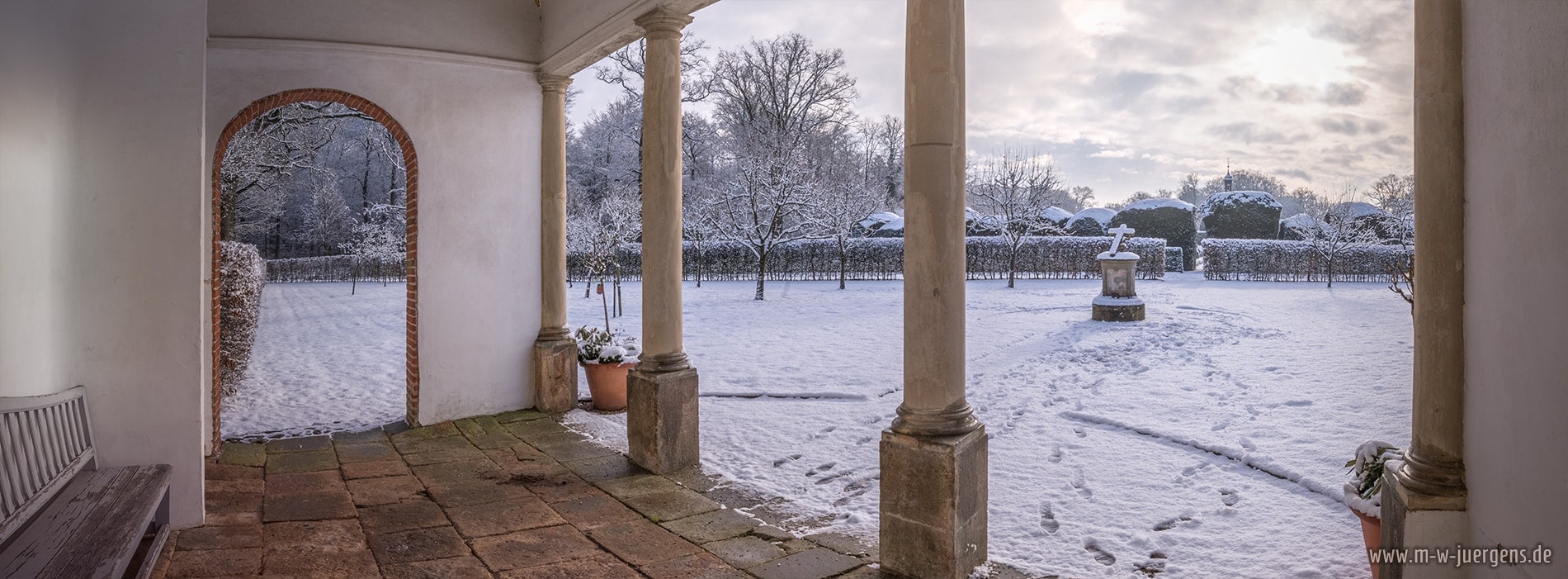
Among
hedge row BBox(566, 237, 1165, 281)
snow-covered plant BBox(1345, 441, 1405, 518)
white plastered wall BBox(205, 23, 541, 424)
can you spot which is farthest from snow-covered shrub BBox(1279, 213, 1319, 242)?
white plastered wall BBox(205, 23, 541, 424)

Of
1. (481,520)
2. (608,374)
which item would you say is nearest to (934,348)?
(481,520)

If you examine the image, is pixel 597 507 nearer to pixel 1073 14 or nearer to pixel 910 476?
pixel 910 476

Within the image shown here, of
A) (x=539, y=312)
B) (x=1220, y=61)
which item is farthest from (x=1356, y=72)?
(x=1220, y=61)

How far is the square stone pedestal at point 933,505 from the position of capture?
11.0 ft

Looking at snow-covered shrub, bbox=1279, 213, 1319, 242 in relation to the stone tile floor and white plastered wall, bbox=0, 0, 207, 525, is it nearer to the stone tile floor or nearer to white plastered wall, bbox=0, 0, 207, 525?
the stone tile floor

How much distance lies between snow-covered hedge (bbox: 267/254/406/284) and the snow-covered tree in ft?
61.0

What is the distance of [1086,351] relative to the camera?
33.9 feet

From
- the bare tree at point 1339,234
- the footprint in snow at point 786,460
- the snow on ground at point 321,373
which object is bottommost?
the footprint in snow at point 786,460

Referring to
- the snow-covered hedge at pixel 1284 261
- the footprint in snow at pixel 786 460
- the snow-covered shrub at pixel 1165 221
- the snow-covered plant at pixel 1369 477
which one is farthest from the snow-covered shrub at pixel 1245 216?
the snow-covered plant at pixel 1369 477

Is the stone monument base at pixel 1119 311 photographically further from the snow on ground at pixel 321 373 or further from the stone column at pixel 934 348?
the stone column at pixel 934 348

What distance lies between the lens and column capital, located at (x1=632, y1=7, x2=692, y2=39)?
5.11 metres

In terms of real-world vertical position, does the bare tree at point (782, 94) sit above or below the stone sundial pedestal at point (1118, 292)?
above

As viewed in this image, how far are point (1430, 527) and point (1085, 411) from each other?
457cm

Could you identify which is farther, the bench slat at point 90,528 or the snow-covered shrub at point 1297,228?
the snow-covered shrub at point 1297,228
